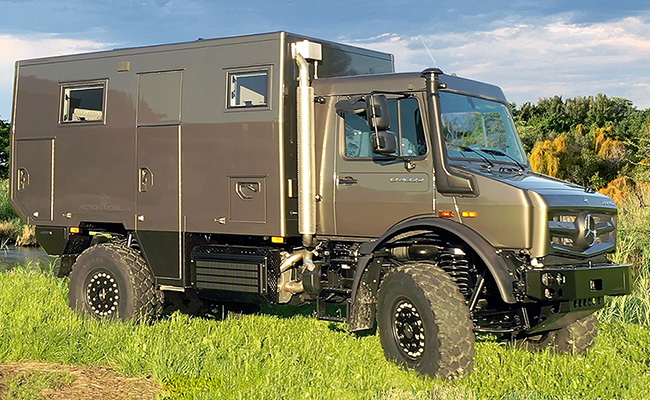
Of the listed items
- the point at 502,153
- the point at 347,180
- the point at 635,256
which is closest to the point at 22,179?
the point at 347,180

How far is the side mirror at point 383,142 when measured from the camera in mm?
7996

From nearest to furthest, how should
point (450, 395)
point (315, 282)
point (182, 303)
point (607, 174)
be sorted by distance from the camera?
point (450, 395)
point (315, 282)
point (182, 303)
point (607, 174)

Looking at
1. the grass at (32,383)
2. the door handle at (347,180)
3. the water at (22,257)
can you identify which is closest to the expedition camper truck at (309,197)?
the door handle at (347,180)

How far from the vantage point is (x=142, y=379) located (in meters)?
7.14

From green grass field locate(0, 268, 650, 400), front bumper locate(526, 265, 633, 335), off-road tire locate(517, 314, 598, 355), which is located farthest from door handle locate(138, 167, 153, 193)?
off-road tire locate(517, 314, 598, 355)

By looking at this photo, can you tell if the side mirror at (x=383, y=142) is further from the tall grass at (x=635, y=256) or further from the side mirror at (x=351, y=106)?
the tall grass at (x=635, y=256)

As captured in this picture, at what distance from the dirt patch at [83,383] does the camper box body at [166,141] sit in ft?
8.46

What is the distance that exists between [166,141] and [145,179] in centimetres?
59

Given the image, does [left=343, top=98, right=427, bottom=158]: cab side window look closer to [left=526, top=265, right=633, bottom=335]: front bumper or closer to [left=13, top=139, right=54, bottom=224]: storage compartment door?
[left=526, top=265, right=633, bottom=335]: front bumper

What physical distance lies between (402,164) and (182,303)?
4159 millimetres

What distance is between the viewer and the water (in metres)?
21.2

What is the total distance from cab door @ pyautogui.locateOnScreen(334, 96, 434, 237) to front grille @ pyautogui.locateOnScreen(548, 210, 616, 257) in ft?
4.04

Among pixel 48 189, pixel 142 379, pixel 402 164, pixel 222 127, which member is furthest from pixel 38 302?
pixel 402 164

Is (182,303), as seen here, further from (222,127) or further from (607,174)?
(607,174)
